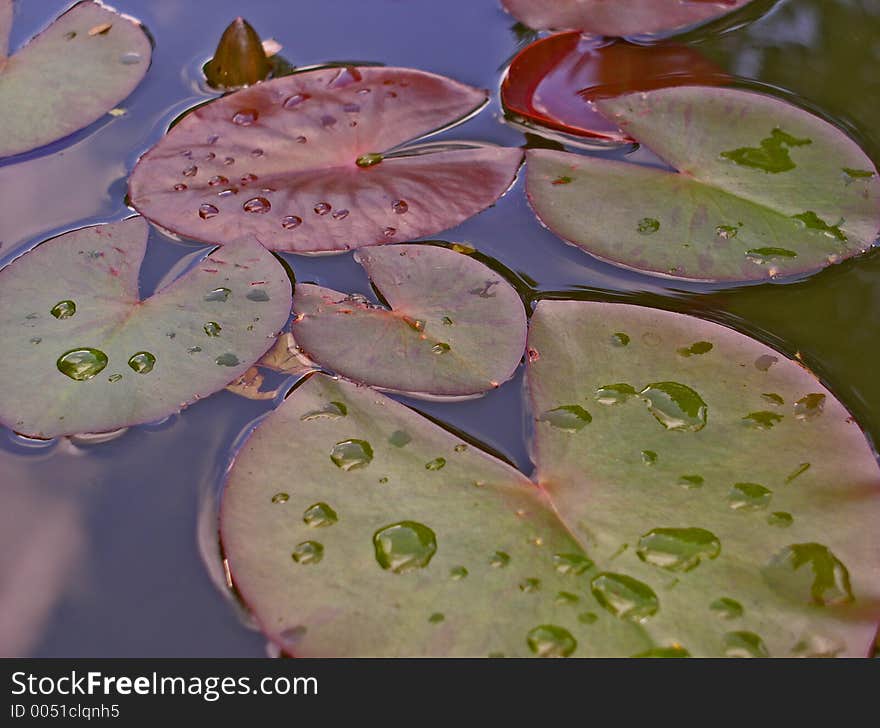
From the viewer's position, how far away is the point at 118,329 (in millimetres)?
1369

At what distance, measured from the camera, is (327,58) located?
1.92 metres

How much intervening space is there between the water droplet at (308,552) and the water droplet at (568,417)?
381mm

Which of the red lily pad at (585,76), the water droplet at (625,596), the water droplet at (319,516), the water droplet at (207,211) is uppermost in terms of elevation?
the red lily pad at (585,76)

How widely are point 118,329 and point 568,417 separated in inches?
28.9

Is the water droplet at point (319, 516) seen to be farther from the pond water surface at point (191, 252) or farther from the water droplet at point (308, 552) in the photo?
the pond water surface at point (191, 252)

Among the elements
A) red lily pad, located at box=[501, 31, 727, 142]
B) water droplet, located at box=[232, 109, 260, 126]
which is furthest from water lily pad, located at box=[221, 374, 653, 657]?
red lily pad, located at box=[501, 31, 727, 142]

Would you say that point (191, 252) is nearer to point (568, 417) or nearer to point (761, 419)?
point (568, 417)

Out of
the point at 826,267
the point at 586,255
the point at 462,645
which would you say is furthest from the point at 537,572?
the point at 826,267

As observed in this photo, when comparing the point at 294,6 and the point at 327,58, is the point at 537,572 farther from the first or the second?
the point at 294,6

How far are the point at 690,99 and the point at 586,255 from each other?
0.48 metres

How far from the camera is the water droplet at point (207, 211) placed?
154cm

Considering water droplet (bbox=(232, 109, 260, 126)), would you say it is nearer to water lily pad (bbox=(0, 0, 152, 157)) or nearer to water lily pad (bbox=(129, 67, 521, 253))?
water lily pad (bbox=(129, 67, 521, 253))

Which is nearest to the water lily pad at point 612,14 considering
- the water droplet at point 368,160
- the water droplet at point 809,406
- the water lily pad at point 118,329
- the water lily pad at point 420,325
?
the water droplet at point 368,160

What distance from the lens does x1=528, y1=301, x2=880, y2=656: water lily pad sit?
41.4 inches
